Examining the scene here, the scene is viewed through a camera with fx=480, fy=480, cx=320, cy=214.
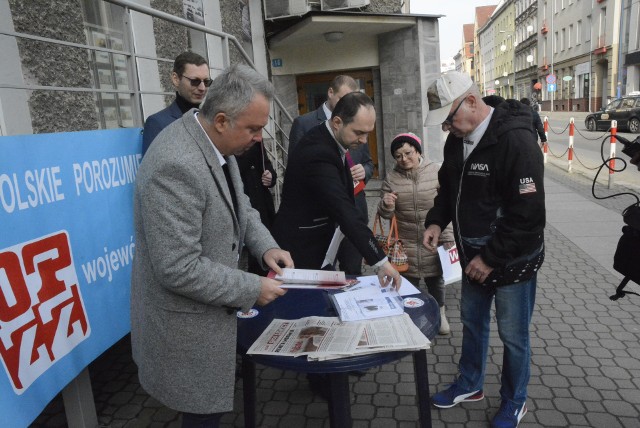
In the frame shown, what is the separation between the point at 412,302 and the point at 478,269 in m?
0.43

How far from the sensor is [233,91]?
1.57 meters

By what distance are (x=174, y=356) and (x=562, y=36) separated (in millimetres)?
51122

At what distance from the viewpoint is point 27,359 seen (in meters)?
1.94

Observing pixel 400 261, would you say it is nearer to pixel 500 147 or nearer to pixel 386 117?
pixel 500 147

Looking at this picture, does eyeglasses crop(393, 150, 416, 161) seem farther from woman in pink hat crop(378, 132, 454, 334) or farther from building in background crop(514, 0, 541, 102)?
building in background crop(514, 0, 541, 102)

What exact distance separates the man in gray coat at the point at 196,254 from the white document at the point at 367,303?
460 mm

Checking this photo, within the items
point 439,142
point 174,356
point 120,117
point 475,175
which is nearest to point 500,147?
point 475,175

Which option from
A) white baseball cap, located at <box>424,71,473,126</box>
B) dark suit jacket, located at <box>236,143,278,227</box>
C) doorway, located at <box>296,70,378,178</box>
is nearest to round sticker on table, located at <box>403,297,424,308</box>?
white baseball cap, located at <box>424,71,473,126</box>

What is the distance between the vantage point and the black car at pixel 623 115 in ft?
63.5

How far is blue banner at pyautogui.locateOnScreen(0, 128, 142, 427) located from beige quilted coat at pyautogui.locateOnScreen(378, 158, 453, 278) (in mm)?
1936

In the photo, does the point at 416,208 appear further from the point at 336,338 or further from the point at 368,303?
the point at 336,338

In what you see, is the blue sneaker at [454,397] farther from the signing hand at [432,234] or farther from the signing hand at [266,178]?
the signing hand at [266,178]

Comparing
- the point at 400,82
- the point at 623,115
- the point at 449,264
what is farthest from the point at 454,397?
the point at 623,115

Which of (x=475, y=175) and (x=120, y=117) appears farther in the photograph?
(x=120, y=117)
